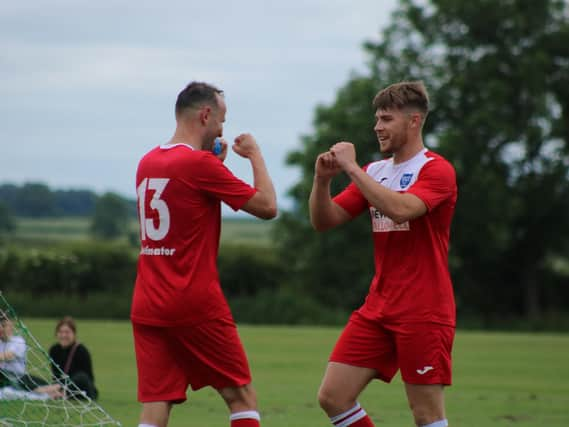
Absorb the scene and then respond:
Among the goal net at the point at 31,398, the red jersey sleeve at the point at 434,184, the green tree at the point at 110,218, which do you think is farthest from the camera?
the green tree at the point at 110,218

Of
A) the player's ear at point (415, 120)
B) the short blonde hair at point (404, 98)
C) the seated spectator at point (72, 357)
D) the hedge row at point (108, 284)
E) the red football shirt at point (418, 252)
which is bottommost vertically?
the hedge row at point (108, 284)

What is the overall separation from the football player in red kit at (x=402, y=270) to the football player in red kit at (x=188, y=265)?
74 centimetres

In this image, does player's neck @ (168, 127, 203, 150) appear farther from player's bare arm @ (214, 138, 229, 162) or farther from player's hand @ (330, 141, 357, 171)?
player's hand @ (330, 141, 357, 171)

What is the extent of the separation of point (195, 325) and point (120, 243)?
55091 millimetres

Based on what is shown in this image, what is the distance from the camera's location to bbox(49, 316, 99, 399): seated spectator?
47.2 feet

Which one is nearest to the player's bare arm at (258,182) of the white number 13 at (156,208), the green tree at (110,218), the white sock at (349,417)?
the white number 13 at (156,208)

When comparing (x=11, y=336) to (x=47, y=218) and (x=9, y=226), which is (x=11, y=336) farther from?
(x=47, y=218)

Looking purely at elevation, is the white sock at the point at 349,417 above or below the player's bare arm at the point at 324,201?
below

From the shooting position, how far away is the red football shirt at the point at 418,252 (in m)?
7.32

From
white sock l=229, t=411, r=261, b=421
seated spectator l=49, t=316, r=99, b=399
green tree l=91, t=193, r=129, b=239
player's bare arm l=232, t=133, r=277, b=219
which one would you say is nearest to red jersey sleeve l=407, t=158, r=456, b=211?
player's bare arm l=232, t=133, r=277, b=219

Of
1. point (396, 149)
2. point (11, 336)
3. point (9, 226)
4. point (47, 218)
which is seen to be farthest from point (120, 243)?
point (396, 149)

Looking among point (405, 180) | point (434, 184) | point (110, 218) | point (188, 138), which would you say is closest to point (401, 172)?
point (405, 180)

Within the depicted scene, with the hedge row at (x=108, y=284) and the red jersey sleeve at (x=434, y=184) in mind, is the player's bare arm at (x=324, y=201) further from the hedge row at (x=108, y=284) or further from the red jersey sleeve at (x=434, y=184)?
the hedge row at (x=108, y=284)

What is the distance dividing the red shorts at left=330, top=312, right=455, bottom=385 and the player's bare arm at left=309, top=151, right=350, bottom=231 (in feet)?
2.22
